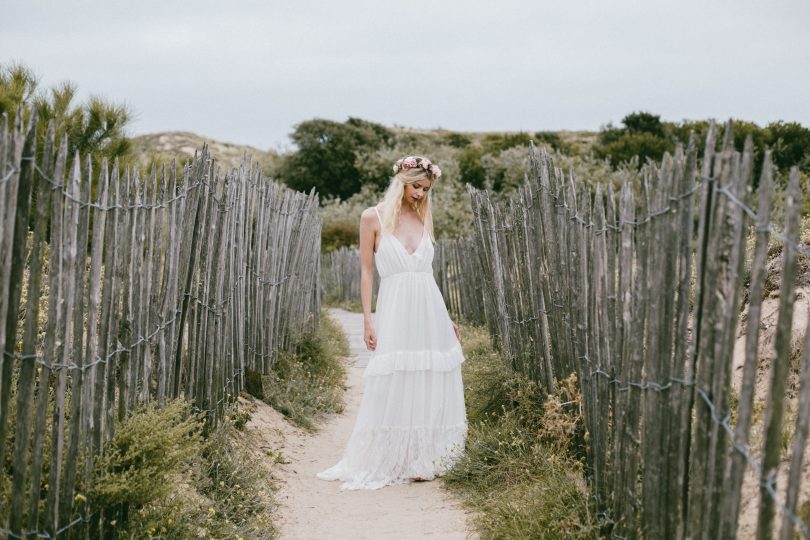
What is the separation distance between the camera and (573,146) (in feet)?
131

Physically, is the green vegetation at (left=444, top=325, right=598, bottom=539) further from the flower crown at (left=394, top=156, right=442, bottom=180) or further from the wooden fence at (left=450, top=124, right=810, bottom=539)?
the flower crown at (left=394, top=156, right=442, bottom=180)

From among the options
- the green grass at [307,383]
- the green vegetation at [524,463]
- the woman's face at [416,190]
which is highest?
the woman's face at [416,190]

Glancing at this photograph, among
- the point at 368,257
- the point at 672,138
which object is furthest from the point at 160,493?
the point at 672,138

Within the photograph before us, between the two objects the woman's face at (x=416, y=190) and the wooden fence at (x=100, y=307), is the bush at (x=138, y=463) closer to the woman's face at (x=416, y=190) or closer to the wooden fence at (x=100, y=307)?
the wooden fence at (x=100, y=307)

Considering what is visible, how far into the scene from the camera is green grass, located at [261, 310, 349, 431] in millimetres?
6941

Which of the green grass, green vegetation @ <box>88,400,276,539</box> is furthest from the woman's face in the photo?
the green grass

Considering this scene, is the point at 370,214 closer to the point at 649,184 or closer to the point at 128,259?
the point at 128,259

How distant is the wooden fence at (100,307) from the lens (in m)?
2.67

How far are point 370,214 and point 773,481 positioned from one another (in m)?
3.54

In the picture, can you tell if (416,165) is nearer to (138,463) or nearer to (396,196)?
(396,196)

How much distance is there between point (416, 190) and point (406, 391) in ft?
4.45

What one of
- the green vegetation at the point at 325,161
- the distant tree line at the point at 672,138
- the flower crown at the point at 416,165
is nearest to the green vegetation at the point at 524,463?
the flower crown at the point at 416,165

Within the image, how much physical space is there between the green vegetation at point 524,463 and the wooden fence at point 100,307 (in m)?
1.77

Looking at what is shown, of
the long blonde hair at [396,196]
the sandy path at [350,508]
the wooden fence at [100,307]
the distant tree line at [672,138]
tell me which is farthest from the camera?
the distant tree line at [672,138]
